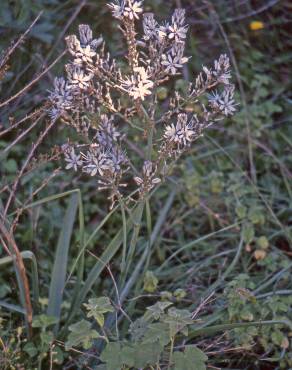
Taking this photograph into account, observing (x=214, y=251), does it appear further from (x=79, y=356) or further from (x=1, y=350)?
(x=1, y=350)

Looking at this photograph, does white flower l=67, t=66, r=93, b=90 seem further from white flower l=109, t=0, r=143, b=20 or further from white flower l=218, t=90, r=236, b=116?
white flower l=218, t=90, r=236, b=116

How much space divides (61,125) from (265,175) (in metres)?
1.01

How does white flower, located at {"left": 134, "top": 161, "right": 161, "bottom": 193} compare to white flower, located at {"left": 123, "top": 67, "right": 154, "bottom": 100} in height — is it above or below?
below

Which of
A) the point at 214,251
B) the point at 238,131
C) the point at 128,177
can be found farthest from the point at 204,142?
the point at 214,251

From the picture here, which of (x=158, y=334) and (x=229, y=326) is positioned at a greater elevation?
(x=158, y=334)

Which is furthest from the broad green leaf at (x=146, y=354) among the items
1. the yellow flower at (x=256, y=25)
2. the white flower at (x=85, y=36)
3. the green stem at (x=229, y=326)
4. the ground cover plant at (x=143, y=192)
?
the yellow flower at (x=256, y=25)

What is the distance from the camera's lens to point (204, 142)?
378 cm

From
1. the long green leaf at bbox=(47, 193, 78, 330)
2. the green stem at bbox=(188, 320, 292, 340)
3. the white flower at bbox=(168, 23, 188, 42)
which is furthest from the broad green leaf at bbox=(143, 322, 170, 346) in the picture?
the white flower at bbox=(168, 23, 188, 42)

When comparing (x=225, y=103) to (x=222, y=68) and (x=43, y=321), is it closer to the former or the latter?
(x=222, y=68)

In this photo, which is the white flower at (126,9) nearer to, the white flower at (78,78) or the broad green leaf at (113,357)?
the white flower at (78,78)

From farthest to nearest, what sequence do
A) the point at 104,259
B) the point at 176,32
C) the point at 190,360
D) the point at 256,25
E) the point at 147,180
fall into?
the point at 256,25, the point at 104,259, the point at 147,180, the point at 176,32, the point at 190,360

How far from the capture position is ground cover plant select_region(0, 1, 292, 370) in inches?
89.0

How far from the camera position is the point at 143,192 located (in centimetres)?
234

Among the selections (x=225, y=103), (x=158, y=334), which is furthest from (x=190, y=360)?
(x=225, y=103)
